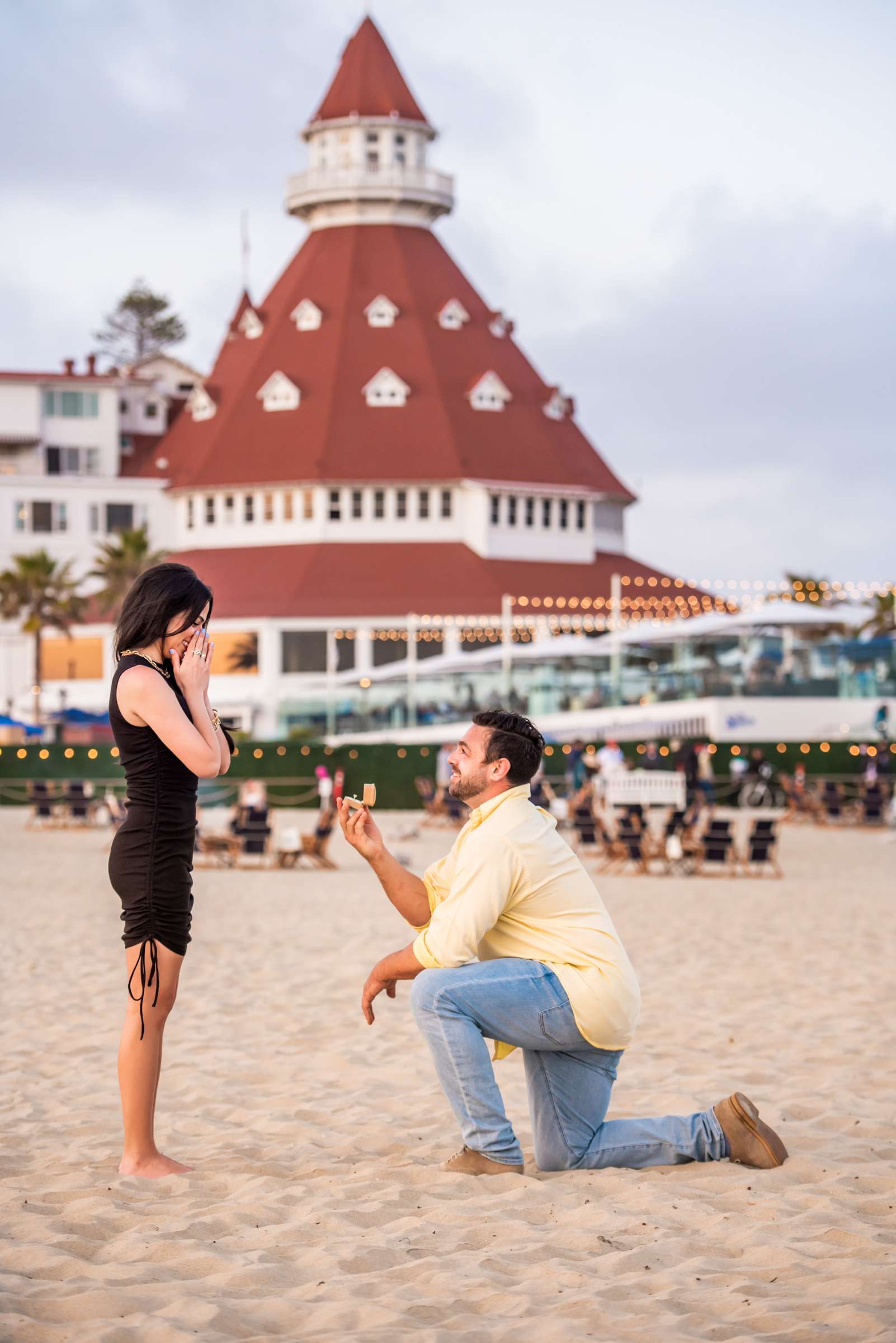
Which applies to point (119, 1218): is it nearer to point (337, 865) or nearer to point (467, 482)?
point (337, 865)

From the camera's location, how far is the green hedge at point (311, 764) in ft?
116

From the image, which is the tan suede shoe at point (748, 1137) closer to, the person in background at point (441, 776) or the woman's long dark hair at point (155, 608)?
the woman's long dark hair at point (155, 608)

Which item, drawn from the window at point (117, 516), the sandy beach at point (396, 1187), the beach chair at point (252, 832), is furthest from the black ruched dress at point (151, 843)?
the window at point (117, 516)

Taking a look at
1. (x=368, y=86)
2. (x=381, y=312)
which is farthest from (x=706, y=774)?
(x=368, y=86)

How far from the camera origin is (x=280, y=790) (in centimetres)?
3728

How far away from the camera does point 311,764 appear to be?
37.5m

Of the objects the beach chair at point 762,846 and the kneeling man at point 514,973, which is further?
the beach chair at point 762,846

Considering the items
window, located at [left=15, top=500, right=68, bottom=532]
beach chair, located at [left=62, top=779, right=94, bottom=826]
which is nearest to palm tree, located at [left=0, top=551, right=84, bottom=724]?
window, located at [left=15, top=500, right=68, bottom=532]

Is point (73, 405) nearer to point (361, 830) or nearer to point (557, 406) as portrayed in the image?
point (557, 406)

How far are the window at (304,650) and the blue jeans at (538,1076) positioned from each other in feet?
153

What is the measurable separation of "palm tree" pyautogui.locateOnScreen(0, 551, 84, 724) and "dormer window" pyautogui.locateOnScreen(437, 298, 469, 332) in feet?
53.6

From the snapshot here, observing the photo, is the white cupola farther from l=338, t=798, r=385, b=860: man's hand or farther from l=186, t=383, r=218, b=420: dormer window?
l=338, t=798, r=385, b=860: man's hand

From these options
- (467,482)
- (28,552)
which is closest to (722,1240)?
(467,482)

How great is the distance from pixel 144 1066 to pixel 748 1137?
1.96 meters
